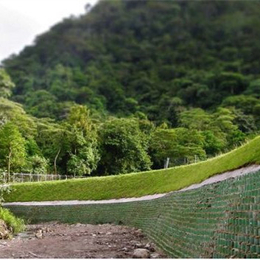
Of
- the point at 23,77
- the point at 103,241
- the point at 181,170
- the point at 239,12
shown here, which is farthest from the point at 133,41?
the point at 103,241

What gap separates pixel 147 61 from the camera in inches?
3703

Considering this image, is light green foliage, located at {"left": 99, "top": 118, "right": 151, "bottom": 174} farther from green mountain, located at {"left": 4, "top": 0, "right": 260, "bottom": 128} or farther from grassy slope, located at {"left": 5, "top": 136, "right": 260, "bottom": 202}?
grassy slope, located at {"left": 5, "top": 136, "right": 260, "bottom": 202}

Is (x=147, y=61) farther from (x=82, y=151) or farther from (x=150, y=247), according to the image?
(x=150, y=247)

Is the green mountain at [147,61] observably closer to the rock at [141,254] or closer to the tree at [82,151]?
the tree at [82,151]

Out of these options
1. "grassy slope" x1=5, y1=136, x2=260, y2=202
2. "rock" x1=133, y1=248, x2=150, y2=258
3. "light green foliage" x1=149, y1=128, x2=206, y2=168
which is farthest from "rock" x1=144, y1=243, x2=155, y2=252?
"light green foliage" x1=149, y1=128, x2=206, y2=168

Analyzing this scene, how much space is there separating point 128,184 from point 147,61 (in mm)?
70206

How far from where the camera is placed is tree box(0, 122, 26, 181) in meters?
34.6

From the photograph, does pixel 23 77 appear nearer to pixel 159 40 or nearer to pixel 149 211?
pixel 159 40

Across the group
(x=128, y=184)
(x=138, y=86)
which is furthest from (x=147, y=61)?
(x=128, y=184)

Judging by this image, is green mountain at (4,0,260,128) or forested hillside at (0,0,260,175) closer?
forested hillside at (0,0,260,175)

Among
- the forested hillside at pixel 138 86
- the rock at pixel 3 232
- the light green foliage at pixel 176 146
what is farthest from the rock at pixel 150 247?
the light green foliage at pixel 176 146

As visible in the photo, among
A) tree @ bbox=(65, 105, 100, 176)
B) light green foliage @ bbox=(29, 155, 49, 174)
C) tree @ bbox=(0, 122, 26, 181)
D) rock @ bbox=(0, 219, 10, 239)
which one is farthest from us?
tree @ bbox=(65, 105, 100, 176)

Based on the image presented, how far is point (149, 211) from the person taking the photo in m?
18.1

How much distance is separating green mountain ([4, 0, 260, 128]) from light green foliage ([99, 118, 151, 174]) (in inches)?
358
